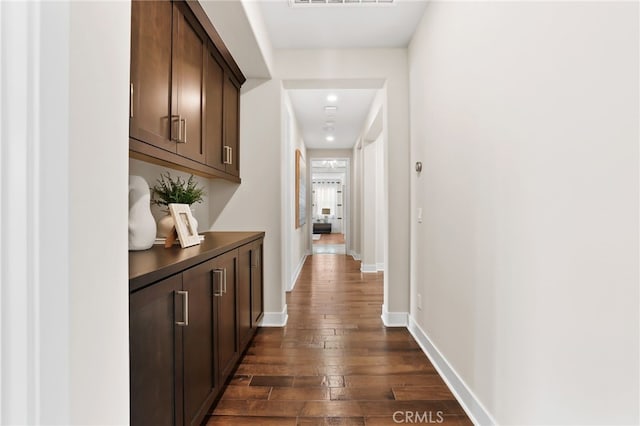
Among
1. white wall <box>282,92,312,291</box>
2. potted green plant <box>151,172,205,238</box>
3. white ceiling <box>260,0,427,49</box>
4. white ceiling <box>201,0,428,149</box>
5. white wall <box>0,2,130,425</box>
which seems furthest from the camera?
white wall <box>282,92,312,291</box>

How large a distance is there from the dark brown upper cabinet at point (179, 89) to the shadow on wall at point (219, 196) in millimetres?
326

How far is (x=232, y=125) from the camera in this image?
9.91 ft

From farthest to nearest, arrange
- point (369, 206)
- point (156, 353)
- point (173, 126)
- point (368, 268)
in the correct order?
1. point (369, 206)
2. point (368, 268)
3. point (173, 126)
4. point (156, 353)

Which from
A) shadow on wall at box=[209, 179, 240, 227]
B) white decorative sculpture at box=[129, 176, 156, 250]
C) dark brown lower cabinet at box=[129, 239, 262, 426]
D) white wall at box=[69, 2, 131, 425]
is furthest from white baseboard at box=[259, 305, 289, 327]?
white wall at box=[69, 2, 131, 425]

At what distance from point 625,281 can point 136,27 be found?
1930 millimetres

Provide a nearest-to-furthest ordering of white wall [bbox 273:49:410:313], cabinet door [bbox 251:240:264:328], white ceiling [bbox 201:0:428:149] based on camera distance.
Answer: white ceiling [bbox 201:0:428:149]
cabinet door [bbox 251:240:264:328]
white wall [bbox 273:49:410:313]

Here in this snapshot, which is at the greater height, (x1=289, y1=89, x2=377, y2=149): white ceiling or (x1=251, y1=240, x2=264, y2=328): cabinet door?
(x1=289, y1=89, x2=377, y2=149): white ceiling

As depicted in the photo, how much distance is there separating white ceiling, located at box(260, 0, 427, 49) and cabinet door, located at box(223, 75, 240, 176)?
1.81ft

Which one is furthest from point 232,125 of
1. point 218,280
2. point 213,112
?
point 218,280

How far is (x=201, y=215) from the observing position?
3055 mm

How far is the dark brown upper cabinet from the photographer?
4.96 feet

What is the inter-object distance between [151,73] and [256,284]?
1.83 m

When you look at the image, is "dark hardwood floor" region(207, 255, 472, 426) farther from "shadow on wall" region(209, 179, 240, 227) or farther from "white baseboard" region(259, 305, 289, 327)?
"shadow on wall" region(209, 179, 240, 227)

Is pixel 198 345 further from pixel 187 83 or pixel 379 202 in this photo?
pixel 379 202
